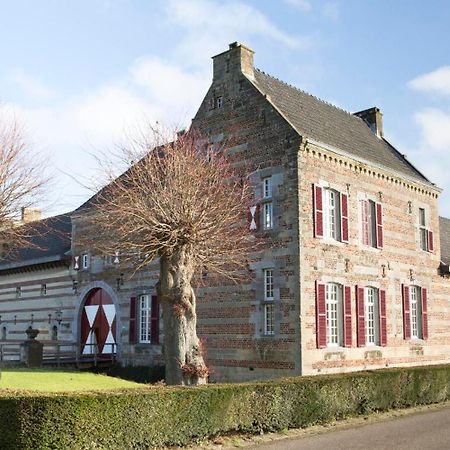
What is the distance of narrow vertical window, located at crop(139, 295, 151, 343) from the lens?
23516mm

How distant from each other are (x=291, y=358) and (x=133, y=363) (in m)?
7.90

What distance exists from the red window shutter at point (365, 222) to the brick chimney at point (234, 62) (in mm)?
6015

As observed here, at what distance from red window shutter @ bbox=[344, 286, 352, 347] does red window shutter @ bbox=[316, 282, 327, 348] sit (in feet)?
3.80

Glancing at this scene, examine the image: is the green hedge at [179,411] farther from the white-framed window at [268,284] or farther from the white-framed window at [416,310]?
the white-framed window at [416,310]

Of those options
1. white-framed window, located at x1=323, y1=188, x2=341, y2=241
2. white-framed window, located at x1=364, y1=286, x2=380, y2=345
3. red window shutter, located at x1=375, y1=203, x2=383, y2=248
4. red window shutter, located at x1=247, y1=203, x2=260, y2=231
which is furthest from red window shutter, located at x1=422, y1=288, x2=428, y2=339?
red window shutter, located at x1=247, y1=203, x2=260, y2=231

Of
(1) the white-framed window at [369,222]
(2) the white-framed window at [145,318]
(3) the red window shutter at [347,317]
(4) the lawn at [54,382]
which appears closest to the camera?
(4) the lawn at [54,382]

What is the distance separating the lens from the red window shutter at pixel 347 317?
1958 cm

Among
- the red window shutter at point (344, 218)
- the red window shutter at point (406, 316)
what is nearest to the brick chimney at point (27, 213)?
the red window shutter at point (344, 218)

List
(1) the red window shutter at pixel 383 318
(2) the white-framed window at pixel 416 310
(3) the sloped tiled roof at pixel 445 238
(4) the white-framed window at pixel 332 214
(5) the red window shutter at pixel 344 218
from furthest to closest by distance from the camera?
1. (3) the sloped tiled roof at pixel 445 238
2. (2) the white-framed window at pixel 416 310
3. (1) the red window shutter at pixel 383 318
4. (5) the red window shutter at pixel 344 218
5. (4) the white-framed window at pixel 332 214

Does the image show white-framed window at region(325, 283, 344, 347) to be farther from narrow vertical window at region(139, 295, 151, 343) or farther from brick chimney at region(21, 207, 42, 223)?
brick chimney at region(21, 207, 42, 223)

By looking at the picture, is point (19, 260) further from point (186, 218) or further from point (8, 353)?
point (186, 218)

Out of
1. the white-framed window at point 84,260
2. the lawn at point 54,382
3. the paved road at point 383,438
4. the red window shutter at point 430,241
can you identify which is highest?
the red window shutter at point 430,241

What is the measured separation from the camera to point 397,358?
22125mm

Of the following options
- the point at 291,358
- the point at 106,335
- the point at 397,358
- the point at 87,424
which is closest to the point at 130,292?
the point at 106,335
